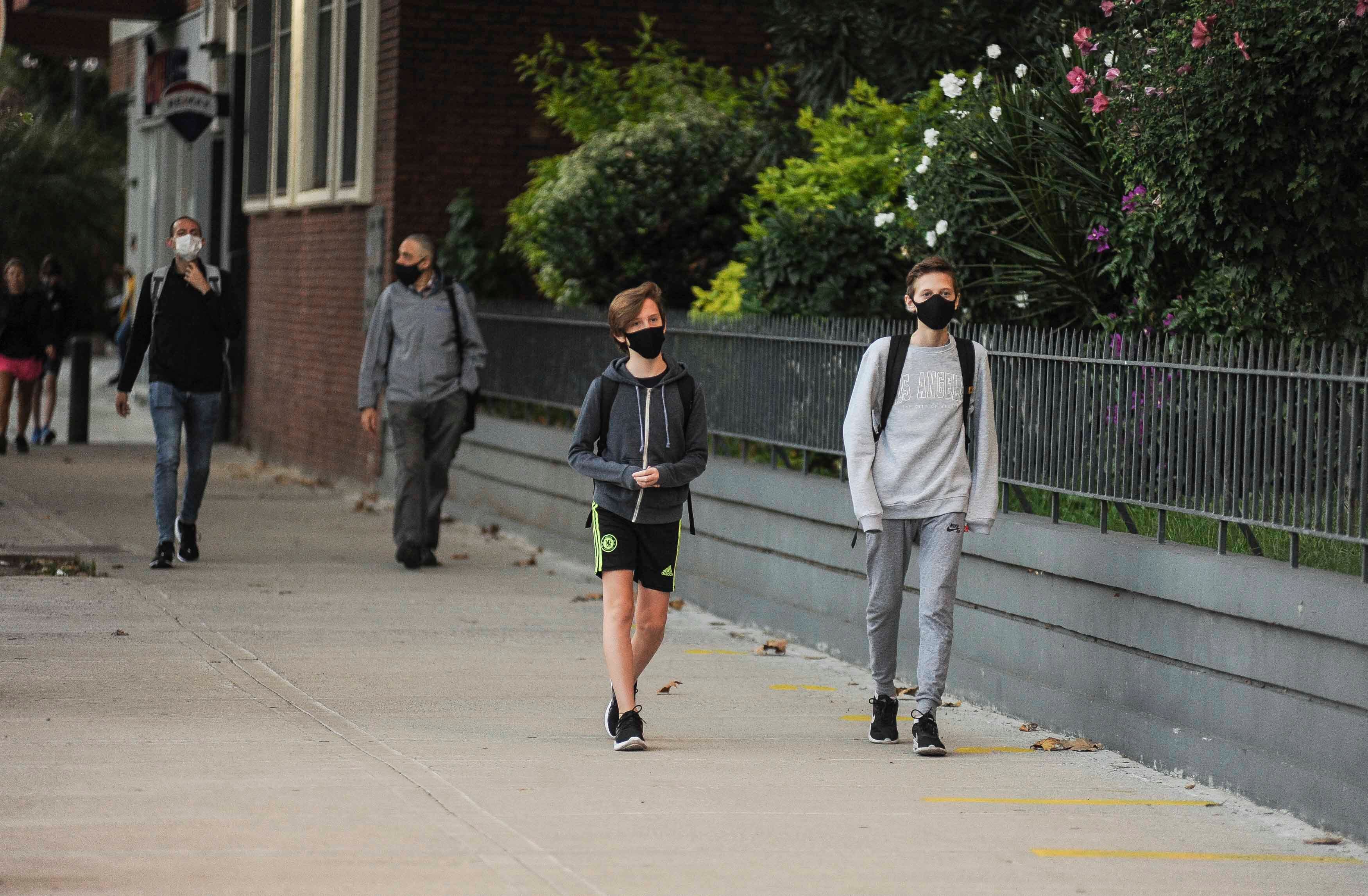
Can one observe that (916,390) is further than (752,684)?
No

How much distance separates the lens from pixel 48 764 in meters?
6.70

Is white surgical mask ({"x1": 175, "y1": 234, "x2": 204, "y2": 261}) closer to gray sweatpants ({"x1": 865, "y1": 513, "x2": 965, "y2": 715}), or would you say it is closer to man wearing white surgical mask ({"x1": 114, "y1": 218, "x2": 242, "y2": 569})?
man wearing white surgical mask ({"x1": 114, "y1": 218, "x2": 242, "y2": 569})

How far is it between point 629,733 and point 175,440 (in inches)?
218

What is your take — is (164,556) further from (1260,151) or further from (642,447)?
(1260,151)

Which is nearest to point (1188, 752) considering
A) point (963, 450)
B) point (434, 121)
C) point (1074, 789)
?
point (1074, 789)

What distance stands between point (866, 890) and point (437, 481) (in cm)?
751

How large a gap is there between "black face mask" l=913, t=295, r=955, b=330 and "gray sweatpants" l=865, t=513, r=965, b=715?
705 mm

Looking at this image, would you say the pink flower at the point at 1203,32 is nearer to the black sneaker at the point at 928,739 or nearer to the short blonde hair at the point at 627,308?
the short blonde hair at the point at 627,308

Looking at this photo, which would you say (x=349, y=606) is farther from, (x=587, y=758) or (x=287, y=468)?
(x=287, y=468)

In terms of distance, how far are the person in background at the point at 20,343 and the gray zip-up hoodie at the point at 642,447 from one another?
45.1 feet

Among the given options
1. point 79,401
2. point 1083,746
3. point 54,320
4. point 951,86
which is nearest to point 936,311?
point 1083,746

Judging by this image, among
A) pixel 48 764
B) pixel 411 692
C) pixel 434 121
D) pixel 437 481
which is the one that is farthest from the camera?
pixel 434 121

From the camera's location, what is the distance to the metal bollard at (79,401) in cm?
2223

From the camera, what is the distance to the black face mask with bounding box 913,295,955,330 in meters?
7.45
